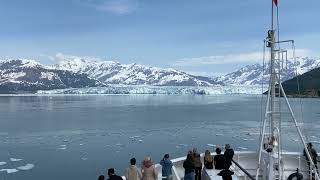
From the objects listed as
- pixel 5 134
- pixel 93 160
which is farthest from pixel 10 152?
pixel 5 134

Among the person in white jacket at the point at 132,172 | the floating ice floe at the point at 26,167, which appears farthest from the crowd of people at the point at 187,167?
the floating ice floe at the point at 26,167

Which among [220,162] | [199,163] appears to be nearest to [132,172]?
[199,163]

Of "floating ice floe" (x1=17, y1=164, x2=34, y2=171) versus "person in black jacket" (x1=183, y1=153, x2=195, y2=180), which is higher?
"person in black jacket" (x1=183, y1=153, x2=195, y2=180)

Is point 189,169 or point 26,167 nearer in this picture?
point 189,169

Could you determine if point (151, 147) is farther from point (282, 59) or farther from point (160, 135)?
point (282, 59)

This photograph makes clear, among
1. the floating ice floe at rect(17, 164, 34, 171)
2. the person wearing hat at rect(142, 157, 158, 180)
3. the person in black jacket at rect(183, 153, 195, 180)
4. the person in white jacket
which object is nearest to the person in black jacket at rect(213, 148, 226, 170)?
the person in black jacket at rect(183, 153, 195, 180)

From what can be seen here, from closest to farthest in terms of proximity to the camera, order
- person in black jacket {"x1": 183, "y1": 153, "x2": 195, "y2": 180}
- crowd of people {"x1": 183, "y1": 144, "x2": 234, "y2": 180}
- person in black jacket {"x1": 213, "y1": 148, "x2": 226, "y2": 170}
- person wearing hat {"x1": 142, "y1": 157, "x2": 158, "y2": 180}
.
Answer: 1. person wearing hat {"x1": 142, "y1": 157, "x2": 158, "y2": 180}
2. person in black jacket {"x1": 183, "y1": 153, "x2": 195, "y2": 180}
3. crowd of people {"x1": 183, "y1": 144, "x2": 234, "y2": 180}
4. person in black jacket {"x1": 213, "y1": 148, "x2": 226, "y2": 170}

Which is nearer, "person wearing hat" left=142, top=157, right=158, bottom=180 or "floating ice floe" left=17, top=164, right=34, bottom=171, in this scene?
"person wearing hat" left=142, top=157, right=158, bottom=180

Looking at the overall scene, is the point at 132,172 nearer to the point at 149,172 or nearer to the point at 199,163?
the point at 149,172

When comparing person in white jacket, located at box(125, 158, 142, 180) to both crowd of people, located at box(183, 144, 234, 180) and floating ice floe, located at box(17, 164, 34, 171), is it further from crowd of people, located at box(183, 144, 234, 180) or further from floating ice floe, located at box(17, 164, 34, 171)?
floating ice floe, located at box(17, 164, 34, 171)

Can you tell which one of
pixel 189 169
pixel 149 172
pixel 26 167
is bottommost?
pixel 26 167

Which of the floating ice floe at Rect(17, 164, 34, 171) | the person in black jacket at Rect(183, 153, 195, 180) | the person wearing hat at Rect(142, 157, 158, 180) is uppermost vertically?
the person wearing hat at Rect(142, 157, 158, 180)

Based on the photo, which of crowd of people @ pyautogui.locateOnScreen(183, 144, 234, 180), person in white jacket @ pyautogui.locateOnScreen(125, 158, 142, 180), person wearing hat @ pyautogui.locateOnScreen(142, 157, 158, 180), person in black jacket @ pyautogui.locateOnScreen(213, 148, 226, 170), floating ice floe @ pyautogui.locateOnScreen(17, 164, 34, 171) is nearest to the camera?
person in white jacket @ pyautogui.locateOnScreen(125, 158, 142, 180)

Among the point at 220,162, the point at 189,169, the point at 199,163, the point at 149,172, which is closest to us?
the point at 149,172
